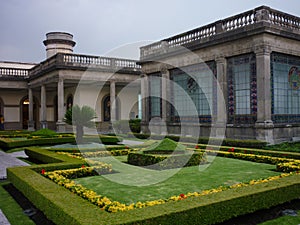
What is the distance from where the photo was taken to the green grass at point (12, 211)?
5809 mm

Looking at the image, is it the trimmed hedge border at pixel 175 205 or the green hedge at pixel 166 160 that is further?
the green hedge at pixel 166 160

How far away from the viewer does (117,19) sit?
14.6m

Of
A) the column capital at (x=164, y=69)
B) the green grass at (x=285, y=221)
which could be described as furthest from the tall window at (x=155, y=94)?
the green grass at (x=285, y=221)

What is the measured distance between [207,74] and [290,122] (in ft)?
17.0

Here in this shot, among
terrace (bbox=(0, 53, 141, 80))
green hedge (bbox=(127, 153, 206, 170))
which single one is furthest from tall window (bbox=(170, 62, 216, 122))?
terrace (bbox=(0, 53, 141, 80))

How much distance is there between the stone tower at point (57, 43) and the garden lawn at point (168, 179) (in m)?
32.9

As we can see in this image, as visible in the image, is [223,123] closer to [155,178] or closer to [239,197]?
[155,178]

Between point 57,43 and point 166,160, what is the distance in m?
34.3

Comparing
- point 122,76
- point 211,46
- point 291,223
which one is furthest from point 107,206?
point 122,76

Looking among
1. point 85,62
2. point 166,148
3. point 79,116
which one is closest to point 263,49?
point 166,148

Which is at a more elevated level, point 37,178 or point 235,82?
point 235,82

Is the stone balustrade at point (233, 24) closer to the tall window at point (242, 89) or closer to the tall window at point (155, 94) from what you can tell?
the tall window at point (242, 89)

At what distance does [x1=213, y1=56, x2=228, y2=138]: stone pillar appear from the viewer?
17.4 metres

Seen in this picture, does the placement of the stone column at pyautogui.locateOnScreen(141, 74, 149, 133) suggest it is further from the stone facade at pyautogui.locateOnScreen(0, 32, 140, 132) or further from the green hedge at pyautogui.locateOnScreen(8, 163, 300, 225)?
the green hedge at pyautogui.locateOnScreen(8, 163, 300, 225)
